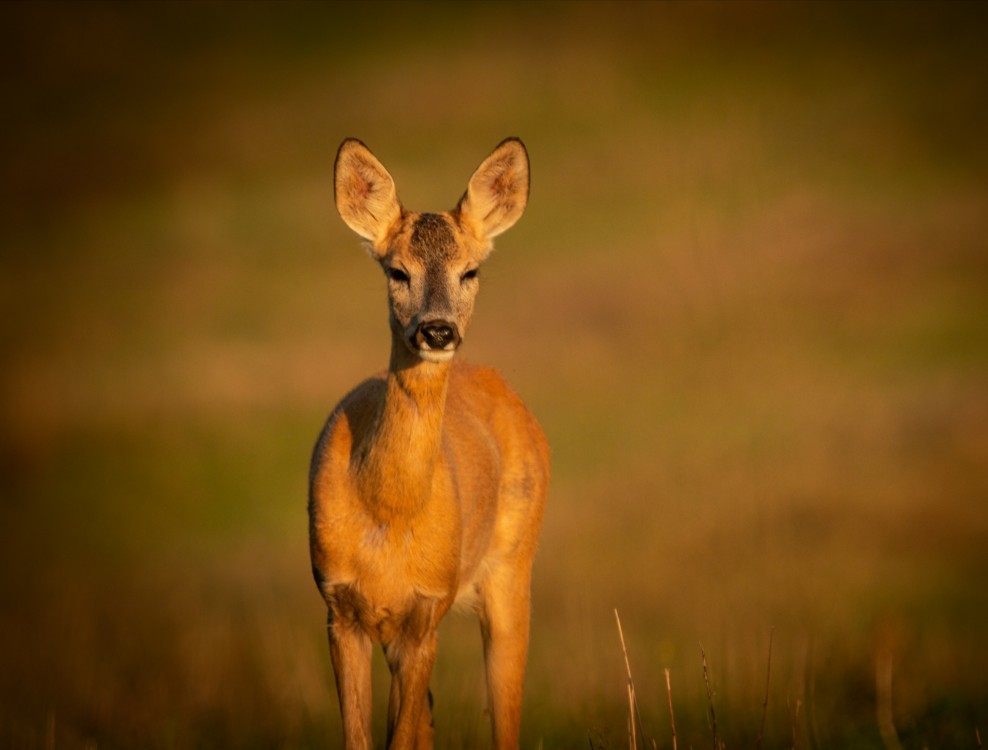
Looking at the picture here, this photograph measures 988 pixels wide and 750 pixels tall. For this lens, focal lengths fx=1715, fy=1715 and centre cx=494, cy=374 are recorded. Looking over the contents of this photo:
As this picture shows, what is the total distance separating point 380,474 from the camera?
823 cm

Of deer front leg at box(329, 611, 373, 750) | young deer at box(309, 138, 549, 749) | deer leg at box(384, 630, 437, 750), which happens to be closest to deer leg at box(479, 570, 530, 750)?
young deer at box(309, 138, 549, 749)

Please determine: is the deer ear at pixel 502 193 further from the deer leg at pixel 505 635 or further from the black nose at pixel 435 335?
the deer leg at pixel 505 635

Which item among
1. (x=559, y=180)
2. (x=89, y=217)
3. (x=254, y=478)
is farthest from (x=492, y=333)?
(x=89, y=217)

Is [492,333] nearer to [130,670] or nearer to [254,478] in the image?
[254,478]

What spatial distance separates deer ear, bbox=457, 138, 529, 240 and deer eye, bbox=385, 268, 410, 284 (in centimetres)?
71

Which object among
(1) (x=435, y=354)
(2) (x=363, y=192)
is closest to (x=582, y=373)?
(2) (x=363, y=192)

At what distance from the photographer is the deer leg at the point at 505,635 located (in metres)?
9.51

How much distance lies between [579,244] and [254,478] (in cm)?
1495

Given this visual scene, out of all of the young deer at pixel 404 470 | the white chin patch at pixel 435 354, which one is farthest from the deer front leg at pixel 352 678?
the white chin patch at pixel 435 354

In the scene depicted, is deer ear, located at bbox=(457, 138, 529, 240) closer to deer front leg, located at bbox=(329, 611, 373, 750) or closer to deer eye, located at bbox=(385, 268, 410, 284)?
deer eye, located at bbox=(385, 268, 410, 284)

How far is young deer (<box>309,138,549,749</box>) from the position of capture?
816cm

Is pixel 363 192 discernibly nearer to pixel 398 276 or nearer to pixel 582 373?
pixel 398 276

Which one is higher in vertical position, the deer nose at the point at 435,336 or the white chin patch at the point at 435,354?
the deer nose at the point at 435,336

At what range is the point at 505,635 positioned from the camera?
9688 mm
